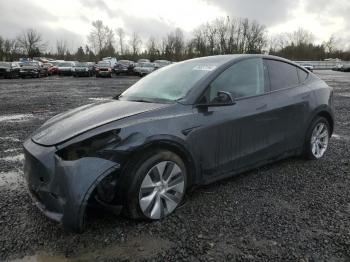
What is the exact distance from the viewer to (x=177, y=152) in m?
3.52

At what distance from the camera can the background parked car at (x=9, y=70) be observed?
102ft

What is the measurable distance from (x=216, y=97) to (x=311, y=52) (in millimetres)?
83712

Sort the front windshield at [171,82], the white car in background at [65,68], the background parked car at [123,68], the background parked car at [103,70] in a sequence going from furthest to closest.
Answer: the background parked car at [123,68] → the white car in background at [65,68] → the background parked car at [103,70] → the front windshield at [171,82]

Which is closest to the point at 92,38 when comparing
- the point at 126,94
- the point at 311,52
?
the point at 311,52

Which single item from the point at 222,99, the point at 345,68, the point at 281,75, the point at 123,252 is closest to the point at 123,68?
the point at 345,68

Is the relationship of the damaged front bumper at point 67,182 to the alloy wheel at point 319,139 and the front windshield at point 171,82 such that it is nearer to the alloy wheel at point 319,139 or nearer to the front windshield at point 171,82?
the front windshield at point 171,82

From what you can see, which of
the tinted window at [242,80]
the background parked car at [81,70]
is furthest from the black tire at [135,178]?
the background parked car at [81,70]

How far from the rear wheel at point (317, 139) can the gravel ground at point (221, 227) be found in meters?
0.49

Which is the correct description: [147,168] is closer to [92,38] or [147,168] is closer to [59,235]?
[59,235]

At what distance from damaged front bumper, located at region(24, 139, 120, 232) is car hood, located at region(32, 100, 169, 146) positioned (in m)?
0.19

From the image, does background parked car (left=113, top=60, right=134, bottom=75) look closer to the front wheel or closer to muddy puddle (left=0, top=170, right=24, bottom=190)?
muddy puddle (left=0, top=170, right=24, bottom=190)

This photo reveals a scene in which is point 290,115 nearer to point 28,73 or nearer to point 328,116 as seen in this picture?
point 328,116

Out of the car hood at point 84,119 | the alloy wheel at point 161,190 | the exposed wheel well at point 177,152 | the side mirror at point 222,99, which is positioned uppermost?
the side mirror at point 222,99

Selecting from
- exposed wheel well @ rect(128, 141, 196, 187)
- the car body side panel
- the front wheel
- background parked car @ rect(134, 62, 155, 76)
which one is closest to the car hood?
exposed wheel well @ rect(128, 141, 196, 187)
